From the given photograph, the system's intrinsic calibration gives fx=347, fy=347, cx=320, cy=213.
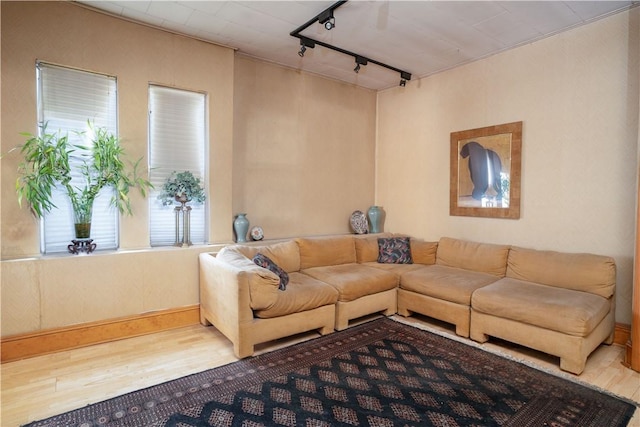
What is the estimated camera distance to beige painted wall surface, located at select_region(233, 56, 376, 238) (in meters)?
4.29

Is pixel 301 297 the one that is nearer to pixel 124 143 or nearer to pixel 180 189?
pixel 180 189

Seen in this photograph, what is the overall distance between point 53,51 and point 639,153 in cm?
496

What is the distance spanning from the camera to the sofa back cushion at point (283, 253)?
151 inches

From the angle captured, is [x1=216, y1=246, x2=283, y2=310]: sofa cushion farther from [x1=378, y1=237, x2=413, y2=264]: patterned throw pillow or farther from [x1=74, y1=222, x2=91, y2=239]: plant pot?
[x1=378, y1=237, x2=413, y2=264]: patterned throw pillow

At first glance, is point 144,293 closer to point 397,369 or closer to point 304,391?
point 304,391

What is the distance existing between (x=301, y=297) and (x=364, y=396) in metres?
1.06

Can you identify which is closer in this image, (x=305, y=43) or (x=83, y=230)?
(x=83, y=230)

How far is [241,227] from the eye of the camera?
4.04m

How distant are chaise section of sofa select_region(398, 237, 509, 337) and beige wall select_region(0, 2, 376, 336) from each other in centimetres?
160

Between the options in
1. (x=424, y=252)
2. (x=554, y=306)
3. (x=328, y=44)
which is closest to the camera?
(x=554, y=306)

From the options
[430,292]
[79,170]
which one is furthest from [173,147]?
[430,292]

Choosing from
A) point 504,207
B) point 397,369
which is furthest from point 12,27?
point 504,207

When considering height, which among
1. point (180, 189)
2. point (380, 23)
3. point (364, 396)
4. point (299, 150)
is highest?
point (380, 23)

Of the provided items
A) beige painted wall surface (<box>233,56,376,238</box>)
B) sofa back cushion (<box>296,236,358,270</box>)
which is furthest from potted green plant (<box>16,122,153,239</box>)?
sofa back cushion (<box>296,236,358,270</box>)
